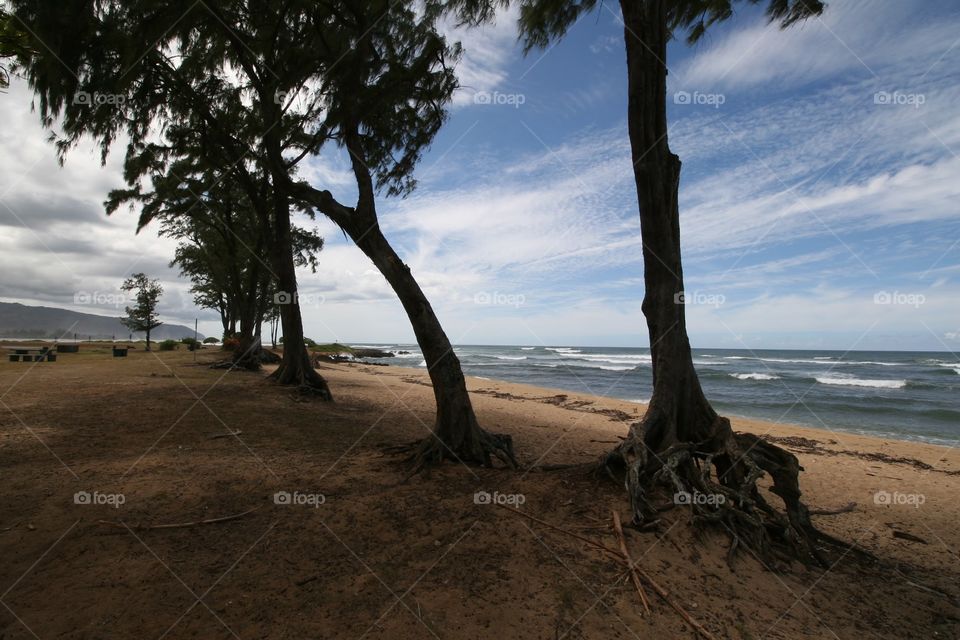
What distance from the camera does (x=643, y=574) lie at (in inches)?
140

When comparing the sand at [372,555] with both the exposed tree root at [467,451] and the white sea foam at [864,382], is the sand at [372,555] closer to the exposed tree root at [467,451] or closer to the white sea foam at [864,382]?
the exposed tree root at [467,451]

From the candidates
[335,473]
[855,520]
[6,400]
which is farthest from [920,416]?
[6,400]

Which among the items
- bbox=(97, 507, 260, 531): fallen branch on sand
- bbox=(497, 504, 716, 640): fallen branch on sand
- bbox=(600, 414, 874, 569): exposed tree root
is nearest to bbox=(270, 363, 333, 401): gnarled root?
bbox=(97, 507, 260, 531): fallen branch on sand

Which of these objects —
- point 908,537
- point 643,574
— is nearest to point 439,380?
point 643,574

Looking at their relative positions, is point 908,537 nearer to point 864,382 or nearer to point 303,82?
point 303,82

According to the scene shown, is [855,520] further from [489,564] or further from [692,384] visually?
[489,564]

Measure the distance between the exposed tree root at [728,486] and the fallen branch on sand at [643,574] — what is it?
57cm

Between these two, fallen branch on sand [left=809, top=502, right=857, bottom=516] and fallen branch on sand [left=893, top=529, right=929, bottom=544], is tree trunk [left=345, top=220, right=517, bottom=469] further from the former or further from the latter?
fallen branch on sand [left=893, top=529, right=929, bottom=544]

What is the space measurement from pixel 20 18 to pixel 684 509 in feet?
31.8
